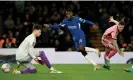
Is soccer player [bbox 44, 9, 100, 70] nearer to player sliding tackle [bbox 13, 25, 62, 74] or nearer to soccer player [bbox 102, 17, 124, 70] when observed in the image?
soccer player [bbox 102, 17, 124, 70]

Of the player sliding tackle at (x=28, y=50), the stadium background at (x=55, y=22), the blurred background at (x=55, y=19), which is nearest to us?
the player sliding tackle at (x=28, y=50)

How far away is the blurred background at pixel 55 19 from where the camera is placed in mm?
23750

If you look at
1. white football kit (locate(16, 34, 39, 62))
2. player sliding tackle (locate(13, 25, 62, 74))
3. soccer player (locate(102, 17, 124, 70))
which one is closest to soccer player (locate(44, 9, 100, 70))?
soccer player (locate(102, 17, 124, 70))

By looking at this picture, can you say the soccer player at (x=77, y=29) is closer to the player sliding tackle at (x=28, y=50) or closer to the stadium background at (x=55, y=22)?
the player sliding tackle at (x=28, y=50)

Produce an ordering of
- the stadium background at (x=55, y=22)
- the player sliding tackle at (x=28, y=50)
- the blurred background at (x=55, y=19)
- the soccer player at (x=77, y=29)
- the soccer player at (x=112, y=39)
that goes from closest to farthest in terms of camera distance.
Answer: the player sliding tackle at (x=28, y=50)
the soccer player at (x=77, y=29)
the soccer player at (x=112, y=39)
the stadium background at (x=55, y=22)
the blurred background at (x=55, y=19)

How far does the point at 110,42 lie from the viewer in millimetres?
17094

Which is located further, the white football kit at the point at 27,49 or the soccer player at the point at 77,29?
the soccer player at the point at 77,29

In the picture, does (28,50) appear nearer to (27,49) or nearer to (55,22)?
(27,49)

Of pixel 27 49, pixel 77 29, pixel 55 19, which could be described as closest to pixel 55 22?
pixel 55 19

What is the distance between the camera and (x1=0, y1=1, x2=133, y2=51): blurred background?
23.8 m

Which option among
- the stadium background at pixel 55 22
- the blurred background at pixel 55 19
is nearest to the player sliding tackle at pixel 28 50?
the stadium background at pixel 55 22

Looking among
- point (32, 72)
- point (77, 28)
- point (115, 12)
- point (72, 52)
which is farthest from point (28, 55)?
point (115, 12)

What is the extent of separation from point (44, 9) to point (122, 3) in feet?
14.2

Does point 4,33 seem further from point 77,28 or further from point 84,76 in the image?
point 84,76
